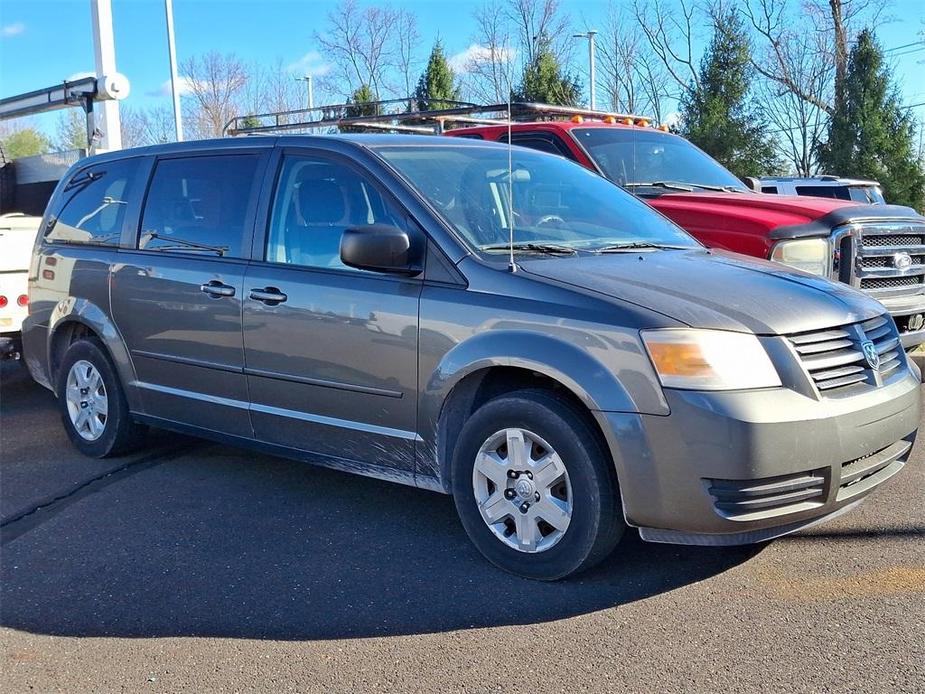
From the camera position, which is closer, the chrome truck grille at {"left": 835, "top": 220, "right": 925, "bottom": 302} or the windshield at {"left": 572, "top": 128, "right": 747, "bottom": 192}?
the chrome truck grille at {"left": 835, "top": 220, "right": 925, "bottom": 302}

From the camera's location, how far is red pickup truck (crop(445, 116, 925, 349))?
600 cm

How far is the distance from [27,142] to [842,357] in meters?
31.0

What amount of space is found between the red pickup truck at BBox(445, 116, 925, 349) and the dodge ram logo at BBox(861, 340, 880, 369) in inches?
87.8

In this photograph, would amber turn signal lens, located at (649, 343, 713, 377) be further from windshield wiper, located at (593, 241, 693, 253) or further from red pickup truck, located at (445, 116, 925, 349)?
red pickup truck, located at (445, 116, 925, 349)

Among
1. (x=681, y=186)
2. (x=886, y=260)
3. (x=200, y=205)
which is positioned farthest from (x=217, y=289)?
(x=886, y=260)

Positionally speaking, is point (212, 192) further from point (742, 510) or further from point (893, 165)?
point (893, 165)

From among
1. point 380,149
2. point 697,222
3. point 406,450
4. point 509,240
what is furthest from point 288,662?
point 697,222

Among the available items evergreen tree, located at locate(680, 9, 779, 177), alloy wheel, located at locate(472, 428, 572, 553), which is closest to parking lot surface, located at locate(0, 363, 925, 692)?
alloy wheel, located at locate(472, 428, 572, 553)

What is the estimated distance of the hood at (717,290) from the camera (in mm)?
3467

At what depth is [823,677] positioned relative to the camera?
2953 millimetres

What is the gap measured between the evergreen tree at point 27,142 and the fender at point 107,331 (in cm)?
2363

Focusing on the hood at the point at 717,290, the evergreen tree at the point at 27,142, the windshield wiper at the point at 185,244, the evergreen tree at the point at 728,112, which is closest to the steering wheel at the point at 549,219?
the hood at the point at 717,290

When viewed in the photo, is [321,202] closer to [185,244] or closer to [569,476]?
[185,244]

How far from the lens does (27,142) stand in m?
29.8
